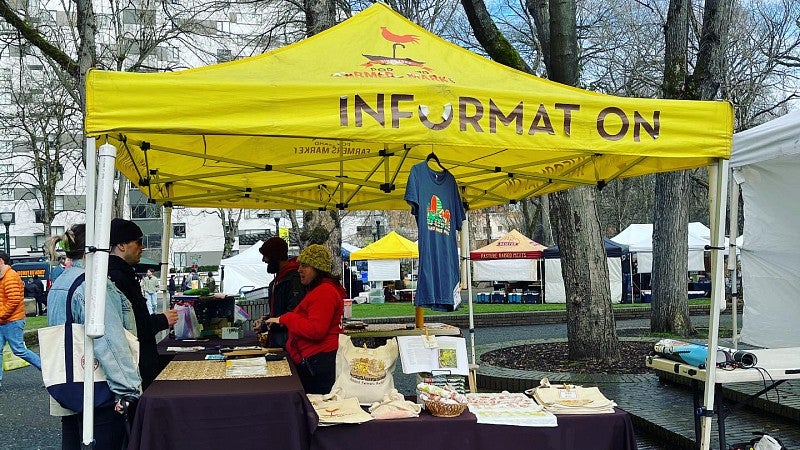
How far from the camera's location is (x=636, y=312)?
21.5 meters

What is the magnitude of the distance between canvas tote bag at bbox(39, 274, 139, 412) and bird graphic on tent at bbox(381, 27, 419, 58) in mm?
2902

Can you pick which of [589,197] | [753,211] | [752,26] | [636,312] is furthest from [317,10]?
[752,26]

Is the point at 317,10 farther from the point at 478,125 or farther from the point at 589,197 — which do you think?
the point at 478,125

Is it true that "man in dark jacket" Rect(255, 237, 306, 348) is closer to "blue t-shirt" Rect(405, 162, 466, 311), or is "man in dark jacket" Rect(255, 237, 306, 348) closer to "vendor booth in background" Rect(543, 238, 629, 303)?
"blue t-shirt" Rect(405, 162, 466, 311)

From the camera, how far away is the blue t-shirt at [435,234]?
500 centimetres

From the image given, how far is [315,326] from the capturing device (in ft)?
18.2

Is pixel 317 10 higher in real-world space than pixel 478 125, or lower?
higher

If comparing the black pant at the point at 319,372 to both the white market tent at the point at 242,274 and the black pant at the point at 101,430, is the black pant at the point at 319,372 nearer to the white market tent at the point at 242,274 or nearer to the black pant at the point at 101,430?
the black pant at the point at 101,430

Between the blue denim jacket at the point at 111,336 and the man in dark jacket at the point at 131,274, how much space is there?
0.24 m

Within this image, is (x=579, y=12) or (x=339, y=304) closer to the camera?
(x=339, y=304)

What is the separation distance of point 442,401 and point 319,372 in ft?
4.62

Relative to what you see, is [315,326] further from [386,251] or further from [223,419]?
[386,251]

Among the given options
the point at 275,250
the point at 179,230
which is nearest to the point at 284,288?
the point at 275,250

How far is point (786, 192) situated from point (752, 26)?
17679mm
